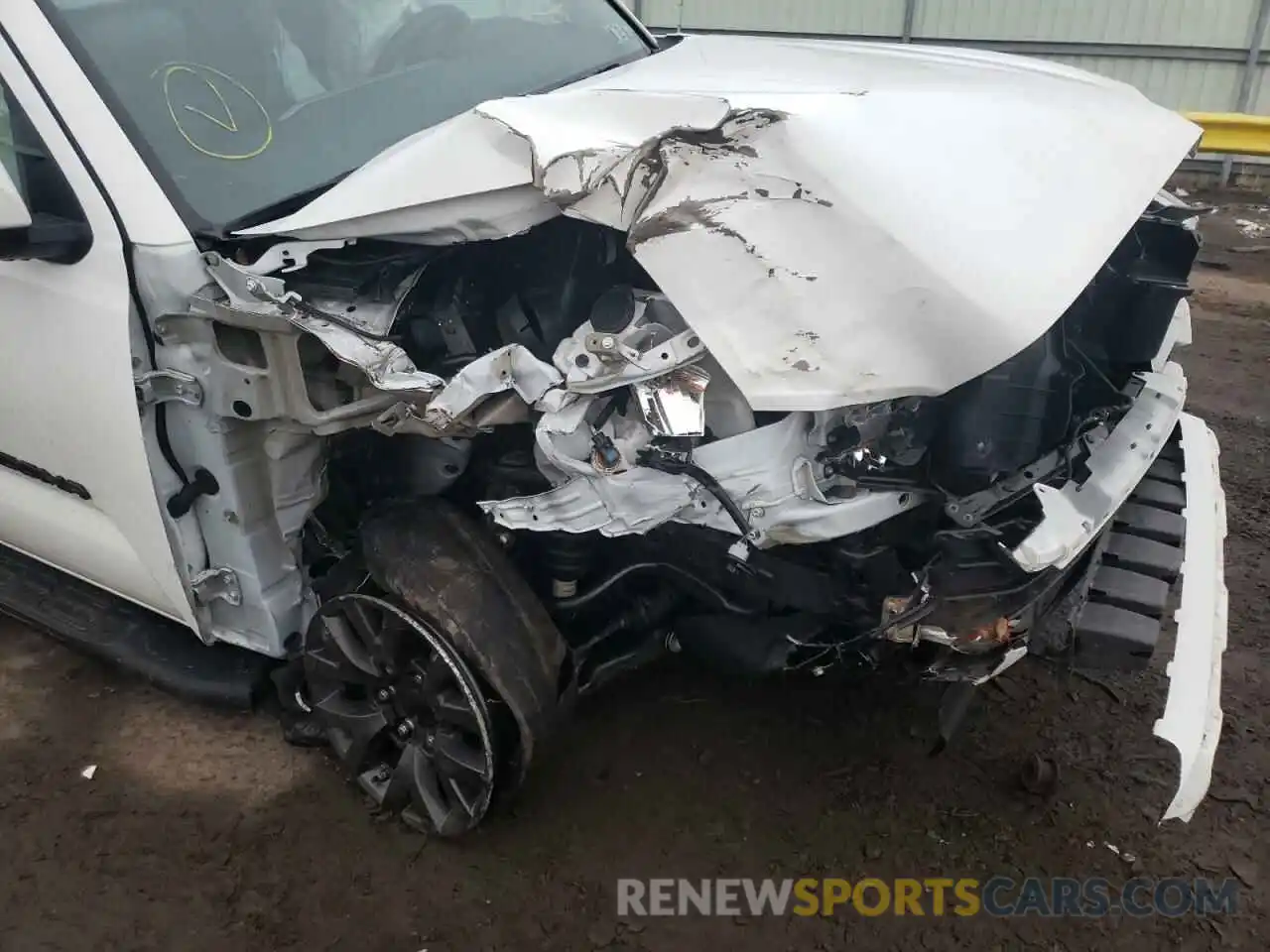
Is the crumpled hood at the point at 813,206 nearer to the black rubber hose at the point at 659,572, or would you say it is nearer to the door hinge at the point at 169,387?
the door hinge at the point at 169,387

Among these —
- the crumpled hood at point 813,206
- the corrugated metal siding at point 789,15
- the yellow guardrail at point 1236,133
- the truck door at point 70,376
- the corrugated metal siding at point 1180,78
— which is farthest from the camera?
the corrugated metal siding at point 789,15

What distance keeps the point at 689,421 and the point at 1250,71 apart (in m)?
9.57

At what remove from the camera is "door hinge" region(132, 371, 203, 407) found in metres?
2.19

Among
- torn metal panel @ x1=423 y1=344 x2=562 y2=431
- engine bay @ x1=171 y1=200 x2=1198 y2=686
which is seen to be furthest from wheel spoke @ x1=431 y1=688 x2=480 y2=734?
torn metal panel @ x1=423 y1=344 x2=562 y2=431

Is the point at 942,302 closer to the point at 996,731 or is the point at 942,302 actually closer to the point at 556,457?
the point at 556,457

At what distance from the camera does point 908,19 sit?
9.97m

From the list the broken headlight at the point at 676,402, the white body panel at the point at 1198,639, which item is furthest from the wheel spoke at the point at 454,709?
the white body panel at the point at 1198,639

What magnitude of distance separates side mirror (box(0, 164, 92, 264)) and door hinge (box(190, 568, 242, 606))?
0.77m

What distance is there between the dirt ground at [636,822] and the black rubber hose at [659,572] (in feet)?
1.57

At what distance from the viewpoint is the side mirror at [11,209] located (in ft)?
6.68

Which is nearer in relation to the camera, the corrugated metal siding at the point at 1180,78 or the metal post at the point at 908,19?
Answer: the corrugated metal siding at the point at 1180,78

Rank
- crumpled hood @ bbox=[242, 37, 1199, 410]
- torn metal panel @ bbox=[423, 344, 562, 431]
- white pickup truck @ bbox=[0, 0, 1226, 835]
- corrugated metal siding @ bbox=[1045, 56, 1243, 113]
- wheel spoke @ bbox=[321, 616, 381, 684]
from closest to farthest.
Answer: crumpled hood @ bbox=[242, 37, 1199, 410] < white pickup truck @ bbox=[0, 0, 1226, 835] < torn metal panel @ bbox=[423, 344, 562, 431] < wheel spoke @ bbox=[321, 616, 381, 684] < corrugated metal siding @ bbox=[1045, 56, 1243, 113]

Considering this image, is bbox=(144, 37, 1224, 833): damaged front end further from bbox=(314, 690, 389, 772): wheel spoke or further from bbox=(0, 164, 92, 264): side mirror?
bbox=(0, 164, 92, 264): side mirror

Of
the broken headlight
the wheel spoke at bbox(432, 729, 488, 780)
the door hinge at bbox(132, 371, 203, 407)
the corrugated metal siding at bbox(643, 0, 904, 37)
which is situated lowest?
the wheel spoke at bbox(432, 729, 488, 780)
